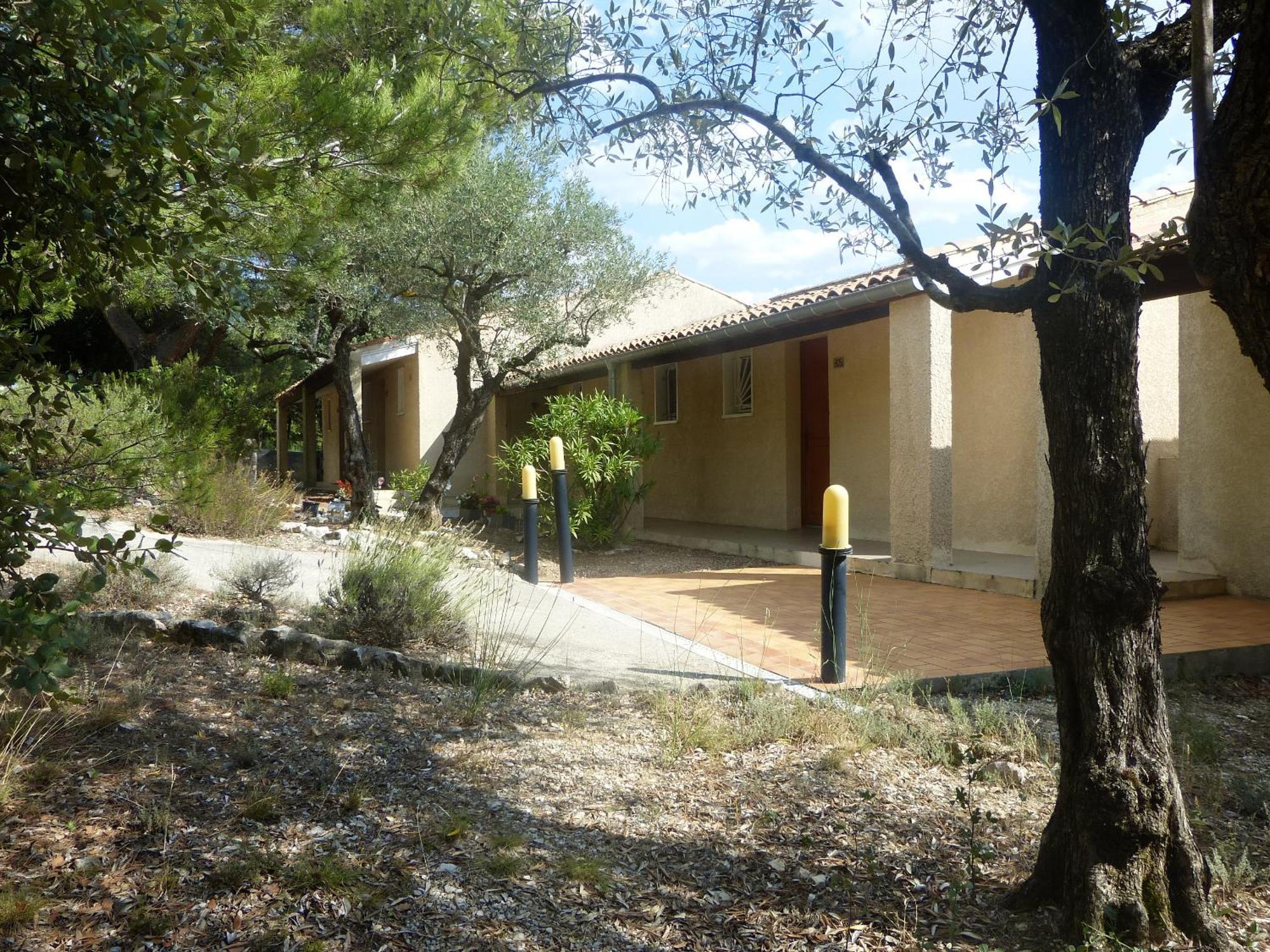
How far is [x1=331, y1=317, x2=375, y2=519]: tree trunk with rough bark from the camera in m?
13.9

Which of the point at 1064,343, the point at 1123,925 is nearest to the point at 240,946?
the point at 1123,925

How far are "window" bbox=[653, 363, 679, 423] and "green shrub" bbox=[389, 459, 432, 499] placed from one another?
406 centimetres

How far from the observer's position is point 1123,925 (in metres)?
2.64

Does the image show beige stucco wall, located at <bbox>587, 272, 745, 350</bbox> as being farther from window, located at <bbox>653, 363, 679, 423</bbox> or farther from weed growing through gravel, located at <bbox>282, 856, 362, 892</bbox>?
weed growing through gravel, located at <bbox>282, 856, 362, 892</bbox>

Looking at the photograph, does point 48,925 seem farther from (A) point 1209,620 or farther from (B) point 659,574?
(B) point 659,574

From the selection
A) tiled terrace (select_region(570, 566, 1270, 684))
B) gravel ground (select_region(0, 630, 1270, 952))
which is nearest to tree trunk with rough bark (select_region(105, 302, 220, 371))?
tiled terrace (select_region(570, 566, 1270, 684))

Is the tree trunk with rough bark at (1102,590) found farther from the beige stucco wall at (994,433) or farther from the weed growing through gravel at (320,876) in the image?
the beige stucco wall at (994,433)

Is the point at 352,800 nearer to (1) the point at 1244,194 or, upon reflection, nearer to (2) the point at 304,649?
(2) the point at 304,649

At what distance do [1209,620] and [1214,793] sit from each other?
381 centimetres

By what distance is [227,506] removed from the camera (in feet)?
36.3

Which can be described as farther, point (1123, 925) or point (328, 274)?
point (328, 274)

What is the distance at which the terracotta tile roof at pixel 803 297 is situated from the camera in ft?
28.3

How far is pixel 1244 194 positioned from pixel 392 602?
5.05m

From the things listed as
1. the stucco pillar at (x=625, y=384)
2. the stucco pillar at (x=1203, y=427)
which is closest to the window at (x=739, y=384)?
the stucco pillar at (x=625, y=384)
